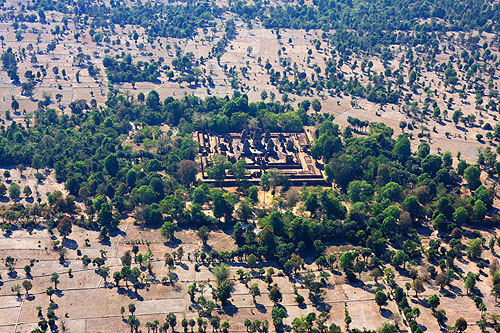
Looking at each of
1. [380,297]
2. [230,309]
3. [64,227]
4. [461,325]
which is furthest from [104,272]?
[461,325]

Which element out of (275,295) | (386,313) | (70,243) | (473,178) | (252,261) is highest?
(275,295)

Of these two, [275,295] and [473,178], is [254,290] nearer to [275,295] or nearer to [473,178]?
[275,295]

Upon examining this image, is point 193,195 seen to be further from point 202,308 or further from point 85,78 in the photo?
point 85,78

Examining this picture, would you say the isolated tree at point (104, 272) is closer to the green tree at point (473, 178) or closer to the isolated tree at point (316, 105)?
the green tree at point (473, 178)

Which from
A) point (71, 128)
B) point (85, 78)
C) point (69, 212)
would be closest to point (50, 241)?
point (69, 212)

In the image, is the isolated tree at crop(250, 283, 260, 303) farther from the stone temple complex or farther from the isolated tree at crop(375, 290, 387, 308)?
the stone temple complex

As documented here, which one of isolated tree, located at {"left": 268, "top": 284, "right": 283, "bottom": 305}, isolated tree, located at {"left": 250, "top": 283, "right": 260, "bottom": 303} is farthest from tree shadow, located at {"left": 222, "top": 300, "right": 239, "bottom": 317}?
isolated tree, located at {"left": 268, "top": 284, "right": 283, "bottom": 305}

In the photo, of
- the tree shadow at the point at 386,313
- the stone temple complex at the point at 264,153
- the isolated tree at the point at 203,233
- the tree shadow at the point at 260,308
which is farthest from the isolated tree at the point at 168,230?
the tree shadow at the point at 386,313

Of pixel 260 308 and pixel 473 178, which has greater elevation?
pixel 473 178
